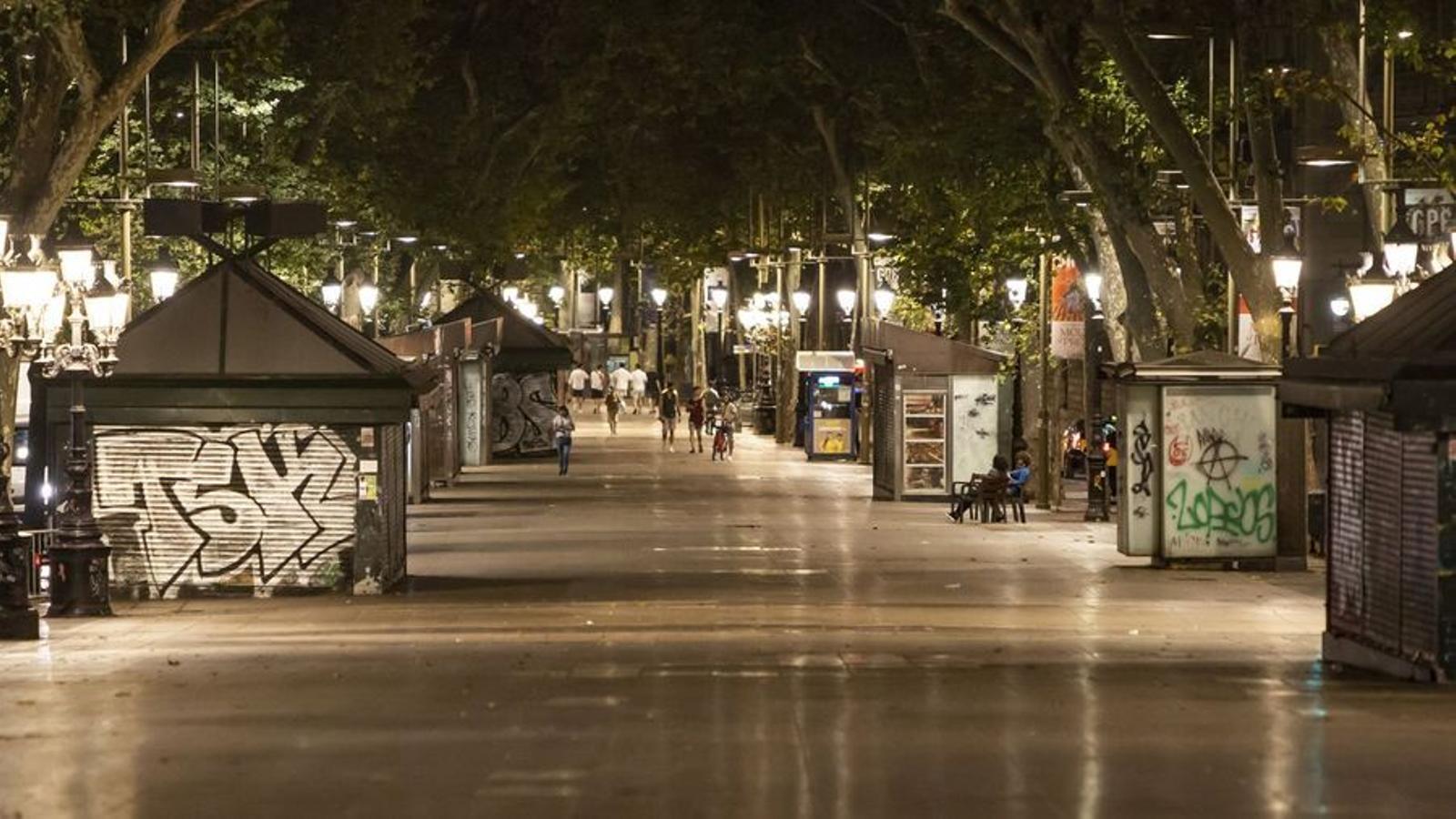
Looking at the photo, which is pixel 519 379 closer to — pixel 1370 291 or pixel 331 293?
pixel 331 293

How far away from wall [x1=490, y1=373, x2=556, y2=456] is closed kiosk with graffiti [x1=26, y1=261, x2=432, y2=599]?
3592cm

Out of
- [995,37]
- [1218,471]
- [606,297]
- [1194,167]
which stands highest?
[606,297]

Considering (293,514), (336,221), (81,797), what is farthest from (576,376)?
(81,797)

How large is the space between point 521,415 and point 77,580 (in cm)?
3925

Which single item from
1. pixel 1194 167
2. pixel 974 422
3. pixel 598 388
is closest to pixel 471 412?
pixel 974 422

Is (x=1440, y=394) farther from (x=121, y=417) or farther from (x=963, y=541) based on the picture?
(x=963, y=541)

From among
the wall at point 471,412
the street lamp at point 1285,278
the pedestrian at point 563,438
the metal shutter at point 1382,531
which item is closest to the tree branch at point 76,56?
the street lamp at point 1285,278

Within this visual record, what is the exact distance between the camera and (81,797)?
45.4ft

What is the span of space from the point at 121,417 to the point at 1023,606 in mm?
9225

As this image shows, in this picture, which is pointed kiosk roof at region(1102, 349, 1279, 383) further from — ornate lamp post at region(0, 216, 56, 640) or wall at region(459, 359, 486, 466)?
wall at region(459, 359, 486, 466)

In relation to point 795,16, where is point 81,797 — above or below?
below

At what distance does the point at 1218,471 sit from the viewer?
3153 centimetres

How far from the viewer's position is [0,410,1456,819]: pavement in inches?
552

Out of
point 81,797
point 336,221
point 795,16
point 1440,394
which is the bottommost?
point 81,797
